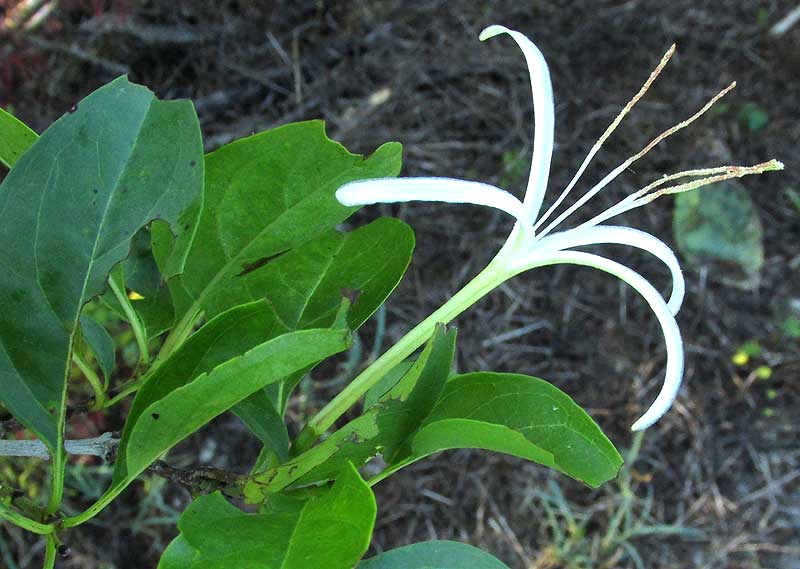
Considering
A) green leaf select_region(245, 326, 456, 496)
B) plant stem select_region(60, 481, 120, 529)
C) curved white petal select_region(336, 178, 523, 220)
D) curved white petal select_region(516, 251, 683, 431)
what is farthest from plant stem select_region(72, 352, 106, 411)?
curved white petal select_region(516, 251, 683, 431)

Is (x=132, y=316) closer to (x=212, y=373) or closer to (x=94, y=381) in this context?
(x=94, y=381)

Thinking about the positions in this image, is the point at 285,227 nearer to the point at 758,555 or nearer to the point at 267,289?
the point at 267,289

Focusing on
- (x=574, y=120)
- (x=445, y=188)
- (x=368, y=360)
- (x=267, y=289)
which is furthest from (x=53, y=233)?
(x=574, y=120)

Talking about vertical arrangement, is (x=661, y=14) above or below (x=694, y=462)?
above

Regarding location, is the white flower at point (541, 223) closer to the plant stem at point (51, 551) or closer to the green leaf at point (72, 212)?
the green leaf at point (72, 212)

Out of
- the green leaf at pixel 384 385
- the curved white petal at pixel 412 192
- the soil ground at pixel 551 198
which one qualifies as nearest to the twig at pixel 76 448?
the green leaf at pixel 384 385

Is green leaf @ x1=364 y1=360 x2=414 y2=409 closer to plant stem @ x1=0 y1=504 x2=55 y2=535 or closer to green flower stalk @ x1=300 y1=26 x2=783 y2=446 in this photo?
green flower stalk @ x1=300 y1=26 x2=783 y2=446
